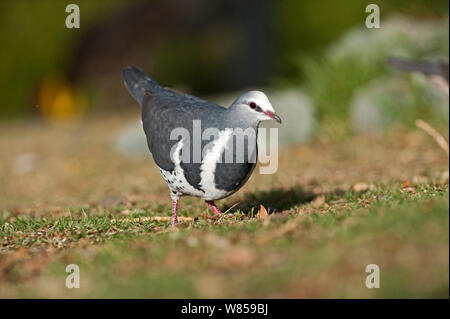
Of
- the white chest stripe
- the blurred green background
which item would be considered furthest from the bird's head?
the blurred green background

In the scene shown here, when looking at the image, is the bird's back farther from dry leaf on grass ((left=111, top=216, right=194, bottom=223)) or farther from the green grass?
dry leaf on grass ((left=111, top=216, right=194, bottom=223))

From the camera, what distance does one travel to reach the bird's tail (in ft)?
16.8

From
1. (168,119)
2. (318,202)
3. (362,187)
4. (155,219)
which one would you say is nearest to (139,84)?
(168,119)

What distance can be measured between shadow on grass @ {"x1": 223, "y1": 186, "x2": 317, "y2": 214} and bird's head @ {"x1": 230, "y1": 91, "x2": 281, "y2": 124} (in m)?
0.90

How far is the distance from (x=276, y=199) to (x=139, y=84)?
1.52 meters

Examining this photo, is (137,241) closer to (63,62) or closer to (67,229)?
(67,229)

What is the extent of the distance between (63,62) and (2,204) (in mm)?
7842

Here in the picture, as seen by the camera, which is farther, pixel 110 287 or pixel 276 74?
pixel 276 74

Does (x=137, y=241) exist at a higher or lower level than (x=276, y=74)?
lower

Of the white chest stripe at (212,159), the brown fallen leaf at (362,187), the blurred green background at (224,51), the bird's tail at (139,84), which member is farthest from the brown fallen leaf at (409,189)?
the blurred green background at (224,51)

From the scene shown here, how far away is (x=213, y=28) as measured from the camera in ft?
50.5
